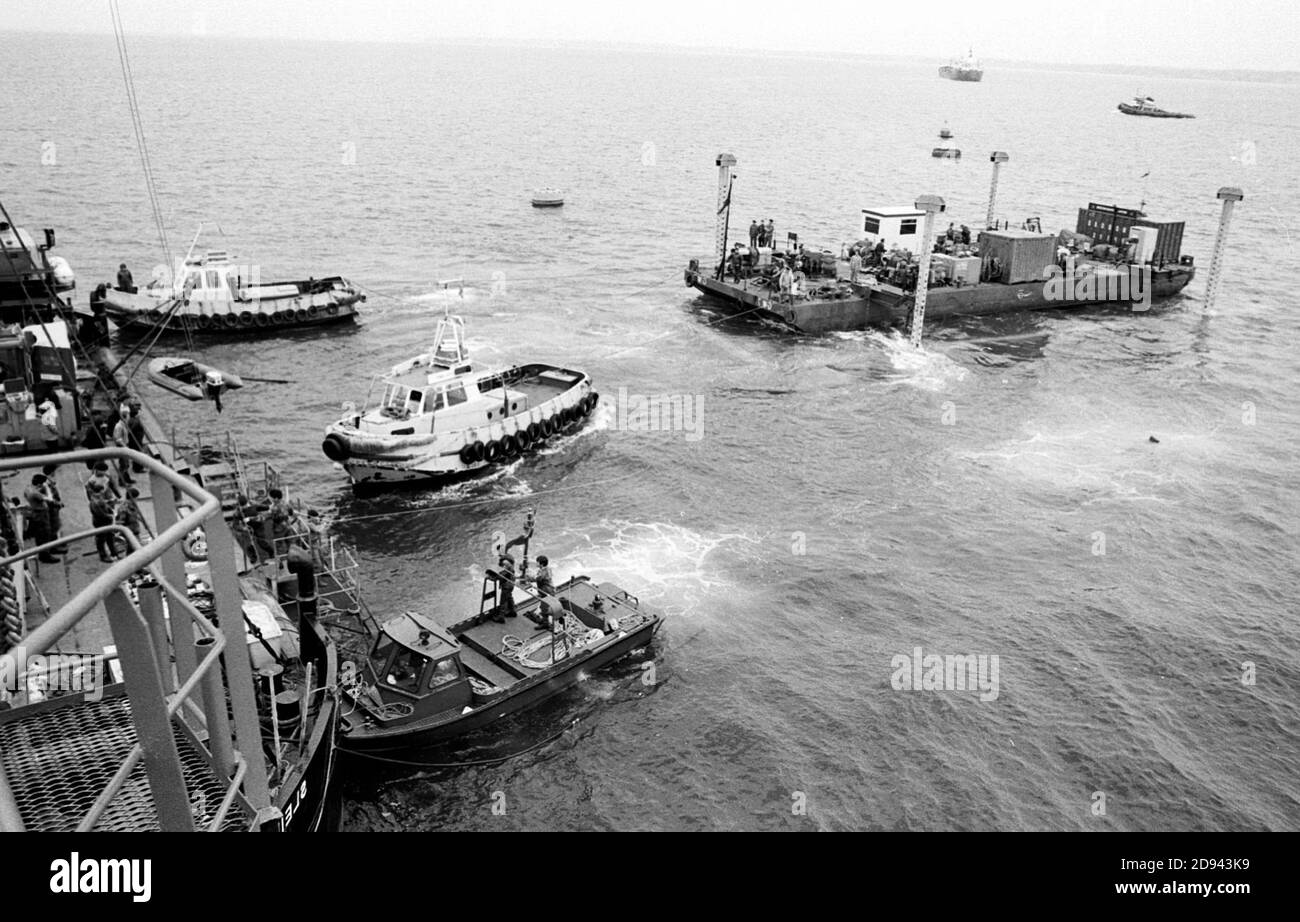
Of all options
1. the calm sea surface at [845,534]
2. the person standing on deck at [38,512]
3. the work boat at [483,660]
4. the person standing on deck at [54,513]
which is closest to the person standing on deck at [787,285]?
the calm sea surface at [845,534]

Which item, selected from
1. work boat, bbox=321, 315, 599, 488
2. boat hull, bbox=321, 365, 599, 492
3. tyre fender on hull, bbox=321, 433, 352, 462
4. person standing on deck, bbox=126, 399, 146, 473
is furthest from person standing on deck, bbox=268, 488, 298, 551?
work boat, bbox=321, 315, 599, 488

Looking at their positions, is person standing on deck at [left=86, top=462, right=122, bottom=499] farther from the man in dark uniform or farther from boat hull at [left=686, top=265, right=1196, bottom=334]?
boat hull at [left=686, top=265, right=1196, bottom=334]

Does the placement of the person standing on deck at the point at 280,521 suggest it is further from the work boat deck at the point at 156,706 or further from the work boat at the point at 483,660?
the work boat deck at the point at 156,706

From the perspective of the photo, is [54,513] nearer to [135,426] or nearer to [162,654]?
[135,426]

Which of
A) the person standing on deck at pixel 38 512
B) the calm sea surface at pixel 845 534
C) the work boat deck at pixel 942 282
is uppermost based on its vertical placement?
the person standing on deck at pixel 38 512

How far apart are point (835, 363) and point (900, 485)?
1755 centimetres

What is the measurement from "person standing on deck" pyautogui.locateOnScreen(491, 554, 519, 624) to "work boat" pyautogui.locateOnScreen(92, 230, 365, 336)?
112 ft

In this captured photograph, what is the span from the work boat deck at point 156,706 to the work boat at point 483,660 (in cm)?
256

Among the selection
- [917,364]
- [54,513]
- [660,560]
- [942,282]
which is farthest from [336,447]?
[942,282]

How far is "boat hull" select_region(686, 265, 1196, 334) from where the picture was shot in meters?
61.4

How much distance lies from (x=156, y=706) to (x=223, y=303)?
5526 cm

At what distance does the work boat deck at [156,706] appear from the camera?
451 cm

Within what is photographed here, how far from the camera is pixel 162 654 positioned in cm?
629
